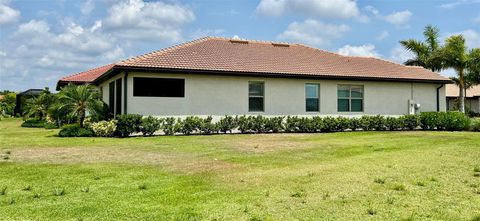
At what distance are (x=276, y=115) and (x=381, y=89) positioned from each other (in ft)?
22.6

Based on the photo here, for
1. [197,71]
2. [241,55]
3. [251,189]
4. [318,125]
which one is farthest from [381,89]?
[251,189]

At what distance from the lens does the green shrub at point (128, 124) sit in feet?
54.8

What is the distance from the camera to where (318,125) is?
20.0m

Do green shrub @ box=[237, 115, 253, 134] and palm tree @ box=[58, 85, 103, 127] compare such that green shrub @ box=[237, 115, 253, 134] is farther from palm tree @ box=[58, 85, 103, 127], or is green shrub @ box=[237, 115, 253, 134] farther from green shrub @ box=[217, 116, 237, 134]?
palm tree @ box=[58, 85, 103, 127]

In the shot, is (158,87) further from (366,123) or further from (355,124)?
(366,123)

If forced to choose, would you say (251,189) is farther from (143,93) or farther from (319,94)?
(319,94)

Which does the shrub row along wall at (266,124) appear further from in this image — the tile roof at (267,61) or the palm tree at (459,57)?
the palm tree at (459,57)

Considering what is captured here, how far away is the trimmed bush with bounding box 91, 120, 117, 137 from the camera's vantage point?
672 inches

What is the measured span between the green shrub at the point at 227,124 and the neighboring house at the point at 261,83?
1370mm

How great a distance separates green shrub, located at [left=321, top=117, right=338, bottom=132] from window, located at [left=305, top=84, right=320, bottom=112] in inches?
76.5

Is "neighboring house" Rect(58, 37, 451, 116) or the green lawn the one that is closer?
the green lawn

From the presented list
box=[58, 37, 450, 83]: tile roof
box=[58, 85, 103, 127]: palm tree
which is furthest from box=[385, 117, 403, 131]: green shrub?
box=[58, 85, 103, 127]: palm tree

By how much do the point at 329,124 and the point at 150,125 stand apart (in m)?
8.62

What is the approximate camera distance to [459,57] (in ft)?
120
